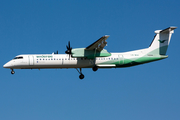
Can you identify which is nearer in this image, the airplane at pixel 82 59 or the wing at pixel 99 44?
the wing at pixel 99 44

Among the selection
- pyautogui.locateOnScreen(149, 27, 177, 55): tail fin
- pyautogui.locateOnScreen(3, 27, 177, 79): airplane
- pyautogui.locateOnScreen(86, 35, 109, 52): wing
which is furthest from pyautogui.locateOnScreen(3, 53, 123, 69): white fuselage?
pyautogui.locateOnScreen(149, 27, 177, 55): tail fin

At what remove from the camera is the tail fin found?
31328 millimetres

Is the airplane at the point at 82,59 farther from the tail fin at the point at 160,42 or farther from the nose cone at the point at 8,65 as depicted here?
the tail fin at the point at 160,42

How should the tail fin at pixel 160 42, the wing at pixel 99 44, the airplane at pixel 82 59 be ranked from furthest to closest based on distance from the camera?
the tail fin at pixel 160 42
the airplane at pixel 82 59
the wing at pixel 99 44

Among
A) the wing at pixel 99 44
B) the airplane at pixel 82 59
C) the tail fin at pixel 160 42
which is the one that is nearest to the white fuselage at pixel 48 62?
the airplane at pixel 82 59

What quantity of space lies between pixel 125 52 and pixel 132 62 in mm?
1555

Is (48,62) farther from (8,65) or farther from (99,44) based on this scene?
(99,44)

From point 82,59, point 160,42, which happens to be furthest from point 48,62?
point 160,42

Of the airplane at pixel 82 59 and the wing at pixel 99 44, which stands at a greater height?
the wing at pixel 99 44

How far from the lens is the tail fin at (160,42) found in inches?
1233

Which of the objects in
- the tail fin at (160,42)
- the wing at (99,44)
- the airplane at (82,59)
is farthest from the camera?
the tail fin at (160,42)

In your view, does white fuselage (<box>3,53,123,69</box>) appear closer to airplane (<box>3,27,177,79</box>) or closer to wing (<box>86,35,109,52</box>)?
airplane (<box>3,27,177,79</box>)

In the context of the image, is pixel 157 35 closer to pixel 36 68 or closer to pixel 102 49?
pixel 102 49

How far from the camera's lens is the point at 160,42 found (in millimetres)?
31641
